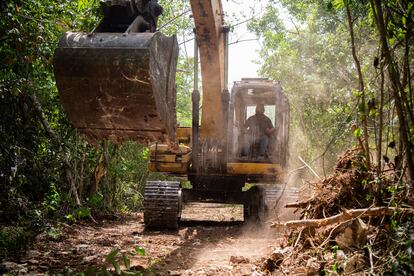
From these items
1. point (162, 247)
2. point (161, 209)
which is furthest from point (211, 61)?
point (161, 209)

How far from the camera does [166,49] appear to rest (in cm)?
392

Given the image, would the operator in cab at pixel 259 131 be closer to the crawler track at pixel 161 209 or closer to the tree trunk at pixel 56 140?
the crawler track at pixel 161 209

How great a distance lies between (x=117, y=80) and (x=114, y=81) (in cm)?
3

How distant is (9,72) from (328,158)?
36.4 ft

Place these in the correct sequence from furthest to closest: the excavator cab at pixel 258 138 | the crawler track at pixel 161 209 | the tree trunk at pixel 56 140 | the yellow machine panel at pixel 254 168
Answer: the excavator cab at pixel 258 138 < the yellow machine panel at pixel 254 168 < the crawler track at pixel 161 209 < the tree trunk at pixel 56 140

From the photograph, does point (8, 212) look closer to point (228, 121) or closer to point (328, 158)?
point (228, 121)

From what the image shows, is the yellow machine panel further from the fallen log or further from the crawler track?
the fallen log

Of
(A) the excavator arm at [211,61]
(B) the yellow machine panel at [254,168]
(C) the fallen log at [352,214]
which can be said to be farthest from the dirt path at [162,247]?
(A) the excavator arm at [211,61]

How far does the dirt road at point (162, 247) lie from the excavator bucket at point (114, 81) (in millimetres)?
1294

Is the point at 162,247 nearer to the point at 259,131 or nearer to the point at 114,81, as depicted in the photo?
the point at 114,81

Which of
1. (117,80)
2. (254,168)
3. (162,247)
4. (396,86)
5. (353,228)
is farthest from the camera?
(254,168)

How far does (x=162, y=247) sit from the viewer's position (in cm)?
580

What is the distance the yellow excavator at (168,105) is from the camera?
11.7 ft

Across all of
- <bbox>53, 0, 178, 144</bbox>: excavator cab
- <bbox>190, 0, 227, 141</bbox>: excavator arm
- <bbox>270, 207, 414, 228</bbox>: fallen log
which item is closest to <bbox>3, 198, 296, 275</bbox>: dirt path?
<bbox>270, 207, 414, 228</bbox>: fallen log
